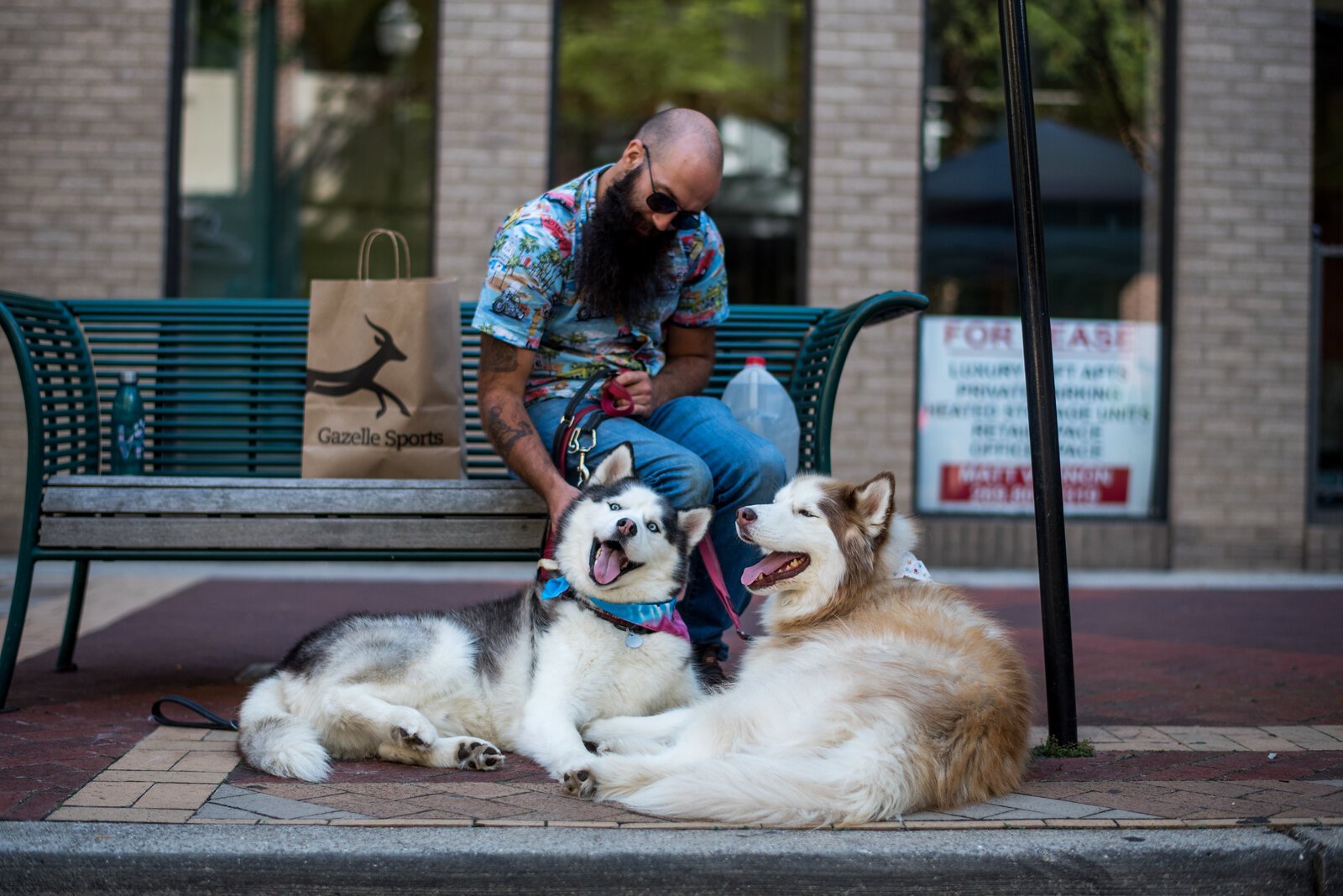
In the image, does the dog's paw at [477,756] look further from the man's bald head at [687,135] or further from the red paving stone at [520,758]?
the man's bald head at [687,135]

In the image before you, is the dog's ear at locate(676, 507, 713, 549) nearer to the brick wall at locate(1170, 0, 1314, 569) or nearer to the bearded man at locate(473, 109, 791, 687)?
the bearded man at locate(473, 109, 791, 687)

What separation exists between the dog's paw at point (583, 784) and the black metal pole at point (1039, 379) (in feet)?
4.55

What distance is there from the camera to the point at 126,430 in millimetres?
4629

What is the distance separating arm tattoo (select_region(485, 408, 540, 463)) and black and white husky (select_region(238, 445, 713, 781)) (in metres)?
0.33

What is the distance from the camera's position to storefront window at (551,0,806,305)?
8.97 meters

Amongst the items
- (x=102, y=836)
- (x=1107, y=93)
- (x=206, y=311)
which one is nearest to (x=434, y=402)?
(x=206, y=311)

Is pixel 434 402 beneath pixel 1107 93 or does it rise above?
beneath

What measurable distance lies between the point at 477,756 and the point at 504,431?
1.07m

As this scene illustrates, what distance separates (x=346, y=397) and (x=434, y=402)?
300 millimetres

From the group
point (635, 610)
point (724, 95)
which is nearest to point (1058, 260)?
point (724, 95)

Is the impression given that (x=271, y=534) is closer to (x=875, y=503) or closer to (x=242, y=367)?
(x=242, y=367)

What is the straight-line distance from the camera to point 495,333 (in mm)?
4012

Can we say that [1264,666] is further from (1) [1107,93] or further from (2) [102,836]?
(1) [1107,93]

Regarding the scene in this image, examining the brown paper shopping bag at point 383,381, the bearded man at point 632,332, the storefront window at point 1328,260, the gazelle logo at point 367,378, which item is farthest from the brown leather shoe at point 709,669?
the storefront window at point 1328,260
